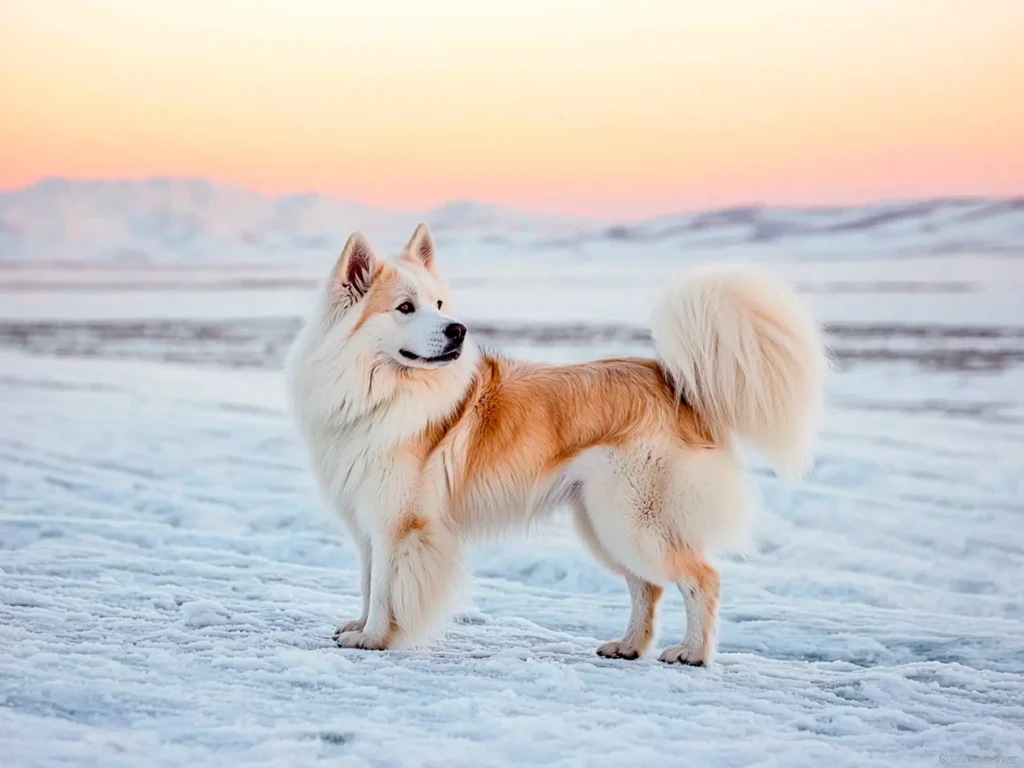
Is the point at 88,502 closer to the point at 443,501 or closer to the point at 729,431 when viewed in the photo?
the point at 443,501

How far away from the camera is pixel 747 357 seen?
453 centimetres

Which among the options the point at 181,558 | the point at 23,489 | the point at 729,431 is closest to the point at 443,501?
the point at 729,431

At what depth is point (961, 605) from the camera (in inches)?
234

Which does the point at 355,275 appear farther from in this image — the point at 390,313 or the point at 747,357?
the point at 747,357

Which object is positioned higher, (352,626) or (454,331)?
(454,331)

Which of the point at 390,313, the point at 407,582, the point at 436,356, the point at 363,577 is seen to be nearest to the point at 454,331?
the point at 436,356

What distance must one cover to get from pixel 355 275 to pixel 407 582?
57.4 inches

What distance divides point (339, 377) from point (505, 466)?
35.2 inches

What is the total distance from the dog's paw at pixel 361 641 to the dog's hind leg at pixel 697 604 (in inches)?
54.2

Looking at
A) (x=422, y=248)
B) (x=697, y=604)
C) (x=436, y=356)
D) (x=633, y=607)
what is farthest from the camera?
(x=422, y=248)

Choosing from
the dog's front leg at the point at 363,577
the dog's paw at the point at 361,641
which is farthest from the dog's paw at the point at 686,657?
the dog's front leg at the point at 363,577

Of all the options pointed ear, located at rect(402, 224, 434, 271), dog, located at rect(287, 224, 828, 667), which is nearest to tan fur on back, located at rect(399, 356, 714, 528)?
dog, located at rect(287, 224, 828, 667)

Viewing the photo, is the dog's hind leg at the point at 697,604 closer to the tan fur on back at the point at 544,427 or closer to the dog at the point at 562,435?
the dog at the point at 562,435

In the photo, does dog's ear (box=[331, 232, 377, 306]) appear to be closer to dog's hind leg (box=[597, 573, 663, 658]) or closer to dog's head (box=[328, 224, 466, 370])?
dog's head (box=[328, 224, 466, 370])
